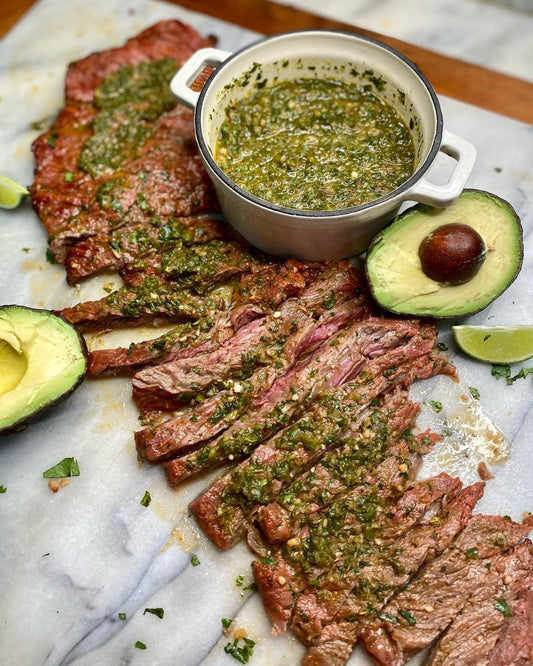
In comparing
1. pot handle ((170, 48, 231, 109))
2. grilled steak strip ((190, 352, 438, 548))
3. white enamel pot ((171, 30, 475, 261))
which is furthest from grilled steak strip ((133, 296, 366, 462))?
pot handle ((170, 48, 231, 109))

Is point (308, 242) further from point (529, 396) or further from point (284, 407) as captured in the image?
point (529, 396)

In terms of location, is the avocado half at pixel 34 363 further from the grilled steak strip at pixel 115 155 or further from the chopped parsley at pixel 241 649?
the chopped parsley at pixel 241 649

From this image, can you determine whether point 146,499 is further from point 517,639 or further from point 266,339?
point 517,639

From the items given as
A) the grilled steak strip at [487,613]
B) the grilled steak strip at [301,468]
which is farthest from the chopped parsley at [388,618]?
the grilled steak strip at [301,468]

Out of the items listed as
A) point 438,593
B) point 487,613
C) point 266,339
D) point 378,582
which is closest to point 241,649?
point 378,582

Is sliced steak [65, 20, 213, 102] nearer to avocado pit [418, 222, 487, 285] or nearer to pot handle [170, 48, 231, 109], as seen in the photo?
pot handle [170, 48, 231, 109]

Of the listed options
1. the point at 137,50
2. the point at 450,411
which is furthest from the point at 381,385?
the point at 137,50
